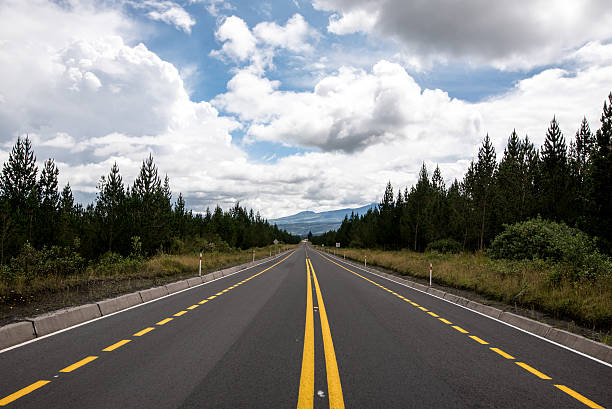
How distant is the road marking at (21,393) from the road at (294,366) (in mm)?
Answer: 11

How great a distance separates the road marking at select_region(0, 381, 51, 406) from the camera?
13.1ft

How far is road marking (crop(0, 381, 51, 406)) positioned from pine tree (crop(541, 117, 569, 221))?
6001 centimetres

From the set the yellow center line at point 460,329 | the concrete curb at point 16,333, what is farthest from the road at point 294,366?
the concrete curb at point 16,333

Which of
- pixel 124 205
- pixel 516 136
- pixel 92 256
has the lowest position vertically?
pixel 92 256

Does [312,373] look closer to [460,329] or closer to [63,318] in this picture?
[460,329]

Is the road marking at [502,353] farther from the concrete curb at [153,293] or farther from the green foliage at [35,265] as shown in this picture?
the green foliage at [35,265]

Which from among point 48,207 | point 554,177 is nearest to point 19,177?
point 48,207

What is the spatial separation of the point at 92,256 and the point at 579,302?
170ft

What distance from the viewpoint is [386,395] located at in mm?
4348

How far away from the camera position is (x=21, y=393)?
423 centimetres

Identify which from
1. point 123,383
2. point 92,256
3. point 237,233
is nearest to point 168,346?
point 123,383

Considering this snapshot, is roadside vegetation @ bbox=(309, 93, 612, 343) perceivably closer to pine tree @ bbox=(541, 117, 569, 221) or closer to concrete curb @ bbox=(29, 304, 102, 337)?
pine tree @ bbox=(541, 117, 569, 221)

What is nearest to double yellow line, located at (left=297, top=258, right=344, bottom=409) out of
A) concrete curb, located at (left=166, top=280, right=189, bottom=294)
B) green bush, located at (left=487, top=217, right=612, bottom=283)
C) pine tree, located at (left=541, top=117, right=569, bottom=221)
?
concrete curb, located at (left=166, top=280, right=189, bottom=294)

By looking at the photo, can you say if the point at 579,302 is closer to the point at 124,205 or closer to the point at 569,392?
the point at 569,392
